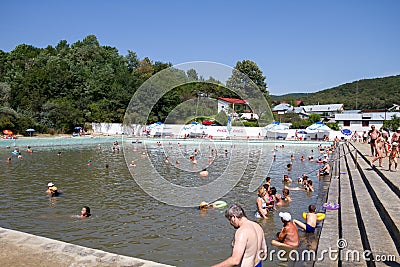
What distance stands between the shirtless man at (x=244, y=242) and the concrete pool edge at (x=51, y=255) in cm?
184

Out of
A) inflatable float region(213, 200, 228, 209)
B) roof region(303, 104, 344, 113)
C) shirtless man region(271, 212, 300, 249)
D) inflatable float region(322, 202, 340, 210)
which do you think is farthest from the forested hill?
shirtless man region(271, 212, 300, 249)

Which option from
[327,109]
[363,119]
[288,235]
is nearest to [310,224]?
[288,235]

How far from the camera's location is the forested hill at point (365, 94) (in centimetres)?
9344

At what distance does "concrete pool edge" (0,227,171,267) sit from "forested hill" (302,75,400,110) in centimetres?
9368

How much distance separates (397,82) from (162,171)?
108493 millimetres

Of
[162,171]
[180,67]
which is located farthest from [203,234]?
[162,171]

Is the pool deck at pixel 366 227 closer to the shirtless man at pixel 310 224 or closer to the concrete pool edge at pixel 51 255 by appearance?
the shirtless man at pixel 310 224

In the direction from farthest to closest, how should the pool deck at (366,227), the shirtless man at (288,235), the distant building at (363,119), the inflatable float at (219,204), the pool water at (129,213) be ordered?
the distant building at (363,119) → the inflatable float at (219,204) → the pool water at (129,213) → the shirtless man at (288,235) → the pool deck at (366,227)

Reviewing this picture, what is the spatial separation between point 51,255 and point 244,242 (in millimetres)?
3735

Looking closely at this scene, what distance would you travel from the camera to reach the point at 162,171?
21.2 m

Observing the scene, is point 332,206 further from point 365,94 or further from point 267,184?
point 365,94

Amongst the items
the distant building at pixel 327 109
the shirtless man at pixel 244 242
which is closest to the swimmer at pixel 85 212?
the shirtless man at pixel 244 242

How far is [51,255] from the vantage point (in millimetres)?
6207

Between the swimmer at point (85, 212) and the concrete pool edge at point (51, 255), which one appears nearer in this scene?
the concrete pool edge at point (51, 255)
